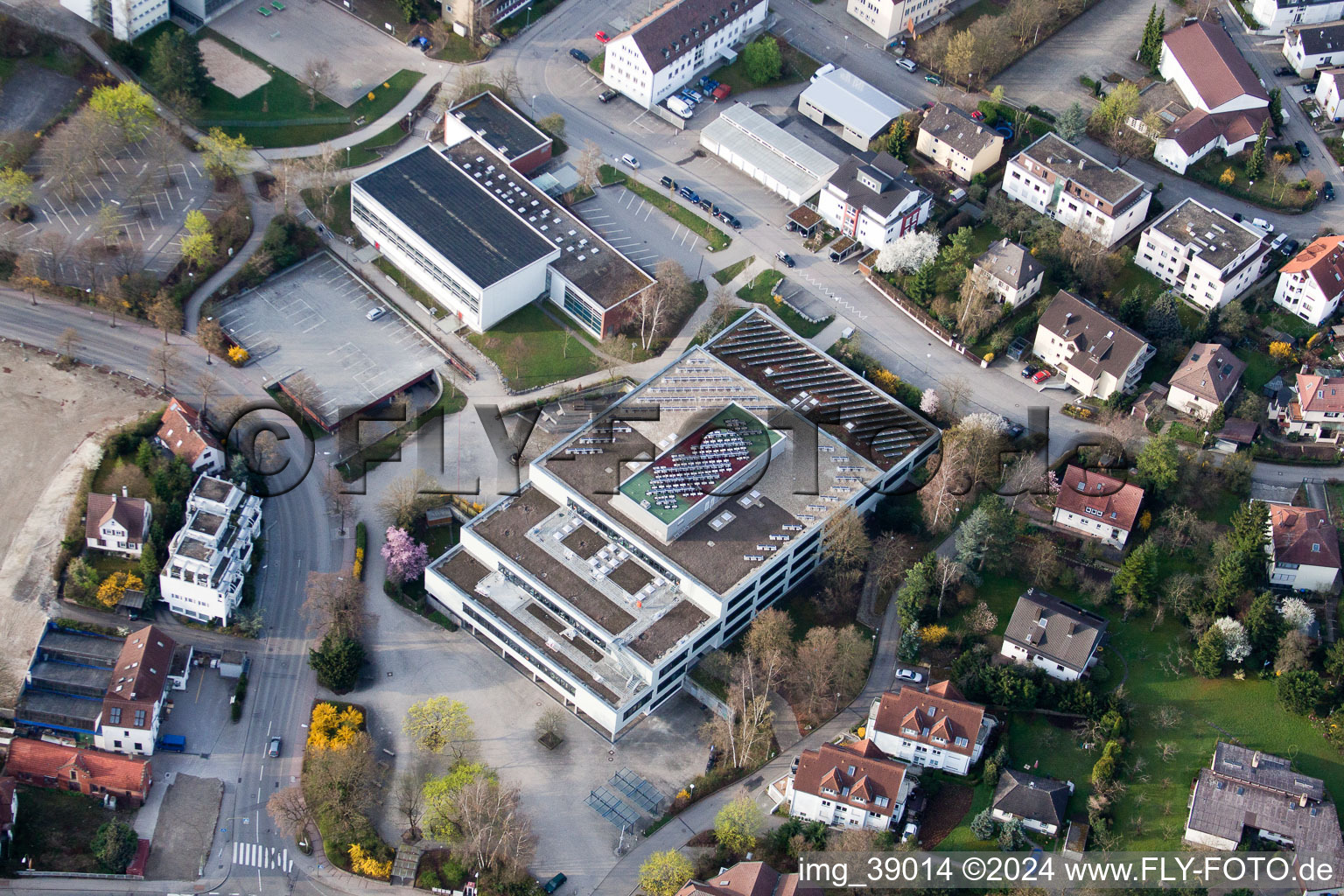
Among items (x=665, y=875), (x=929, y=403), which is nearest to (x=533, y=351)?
(x=929, y=403)

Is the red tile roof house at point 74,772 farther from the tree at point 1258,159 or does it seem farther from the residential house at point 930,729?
the tree at point 1258,159

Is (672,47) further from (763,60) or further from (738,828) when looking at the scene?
(738,828)

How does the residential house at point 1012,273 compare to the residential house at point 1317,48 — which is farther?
the residential house at point 1317,48

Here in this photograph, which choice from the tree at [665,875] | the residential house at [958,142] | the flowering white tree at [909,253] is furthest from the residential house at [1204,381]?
the tree at [665,875]

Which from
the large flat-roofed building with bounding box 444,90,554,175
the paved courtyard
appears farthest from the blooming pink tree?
the paved courtyard

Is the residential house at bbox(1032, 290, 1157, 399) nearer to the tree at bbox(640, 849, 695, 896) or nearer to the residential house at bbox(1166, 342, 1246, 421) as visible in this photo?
the residential house at bbox(1166, 342, 1246, 421)
